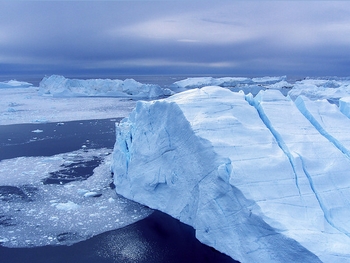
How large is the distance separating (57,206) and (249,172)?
423 cm

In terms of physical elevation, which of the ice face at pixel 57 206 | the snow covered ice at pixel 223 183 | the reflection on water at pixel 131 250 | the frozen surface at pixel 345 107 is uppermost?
the frozen surface at pixel 345 107

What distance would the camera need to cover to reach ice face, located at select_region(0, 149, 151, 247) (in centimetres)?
591

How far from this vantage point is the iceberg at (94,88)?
32.6 meters

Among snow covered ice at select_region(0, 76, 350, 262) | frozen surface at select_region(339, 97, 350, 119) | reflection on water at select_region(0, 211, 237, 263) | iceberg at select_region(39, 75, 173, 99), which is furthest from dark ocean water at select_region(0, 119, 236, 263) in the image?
iceberg at select_region(39, 75, 173, 99)

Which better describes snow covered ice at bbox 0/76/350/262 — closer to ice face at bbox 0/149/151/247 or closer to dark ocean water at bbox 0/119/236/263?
ice face at bbox 0/149/151/247

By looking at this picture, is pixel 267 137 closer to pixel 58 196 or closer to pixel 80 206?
pixel 80 206

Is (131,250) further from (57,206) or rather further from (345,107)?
(345,107)

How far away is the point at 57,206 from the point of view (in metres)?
6.89

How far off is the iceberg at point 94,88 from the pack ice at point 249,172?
1003 inches

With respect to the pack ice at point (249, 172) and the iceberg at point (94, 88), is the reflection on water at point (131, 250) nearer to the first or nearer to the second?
the pack ice at point (249, 172)

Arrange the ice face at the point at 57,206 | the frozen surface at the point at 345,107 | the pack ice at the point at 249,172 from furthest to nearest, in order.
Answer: the frozen surface at the point at 345,107 → the ice face at the point at 57,206 → the pack ice at the point at 249,172

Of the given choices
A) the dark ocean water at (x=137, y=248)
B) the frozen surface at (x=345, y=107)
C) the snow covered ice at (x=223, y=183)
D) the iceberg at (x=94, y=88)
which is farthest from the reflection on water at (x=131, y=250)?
the iceberg at (x=94, y=88)

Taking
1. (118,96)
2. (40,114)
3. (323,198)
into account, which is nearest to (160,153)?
(323,198)

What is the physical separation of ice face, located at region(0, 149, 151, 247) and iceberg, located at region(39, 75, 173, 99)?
23642 mm
